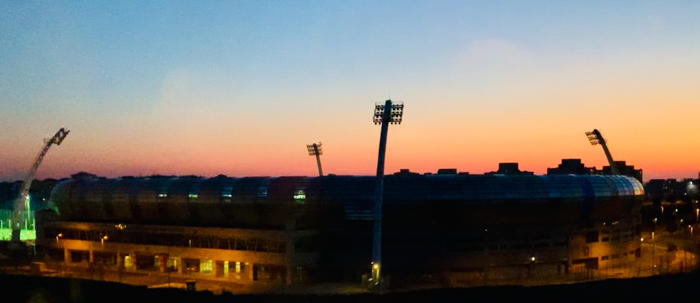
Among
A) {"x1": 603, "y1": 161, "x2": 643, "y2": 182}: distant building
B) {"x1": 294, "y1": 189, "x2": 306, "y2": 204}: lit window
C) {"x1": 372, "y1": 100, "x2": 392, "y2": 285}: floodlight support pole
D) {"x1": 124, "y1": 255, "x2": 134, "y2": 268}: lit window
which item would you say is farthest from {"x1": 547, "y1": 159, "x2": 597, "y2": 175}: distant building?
{"x1": 124, "y1": 255, "x2": 134, "y2": 268}: lit window

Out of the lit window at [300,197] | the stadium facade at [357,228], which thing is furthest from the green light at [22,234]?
the lit window at [300,197]

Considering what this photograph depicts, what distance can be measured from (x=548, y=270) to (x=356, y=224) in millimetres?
24404

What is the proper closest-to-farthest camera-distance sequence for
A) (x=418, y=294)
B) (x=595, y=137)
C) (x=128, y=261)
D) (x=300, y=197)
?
(x=418, y=294) → (x=300, y=197) → (x=128, y=261) → (x=595, y=137)

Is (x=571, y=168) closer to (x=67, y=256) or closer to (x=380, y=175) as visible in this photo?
(x=380, y=175)

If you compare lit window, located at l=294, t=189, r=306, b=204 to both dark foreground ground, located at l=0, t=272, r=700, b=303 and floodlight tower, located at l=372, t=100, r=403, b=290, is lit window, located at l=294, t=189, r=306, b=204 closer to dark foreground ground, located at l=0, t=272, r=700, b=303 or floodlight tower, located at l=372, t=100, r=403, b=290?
floodlight tower, located at l=372, t=100, r=403, b=290

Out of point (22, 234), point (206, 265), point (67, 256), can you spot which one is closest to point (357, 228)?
point (206, 265)

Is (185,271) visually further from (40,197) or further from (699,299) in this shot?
(40,197)

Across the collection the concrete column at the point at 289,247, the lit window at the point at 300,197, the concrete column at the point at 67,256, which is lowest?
the concrete column at the point at 67,256

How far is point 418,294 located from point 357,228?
41996mm

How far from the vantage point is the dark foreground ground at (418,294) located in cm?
3044

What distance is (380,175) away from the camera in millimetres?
63156

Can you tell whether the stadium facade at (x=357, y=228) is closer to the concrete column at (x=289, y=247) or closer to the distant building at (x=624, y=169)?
the concrete column at (x=289, y=247)

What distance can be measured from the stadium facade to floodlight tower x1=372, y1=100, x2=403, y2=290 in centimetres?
1015

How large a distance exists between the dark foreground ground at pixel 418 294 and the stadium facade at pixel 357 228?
36.7 metres
